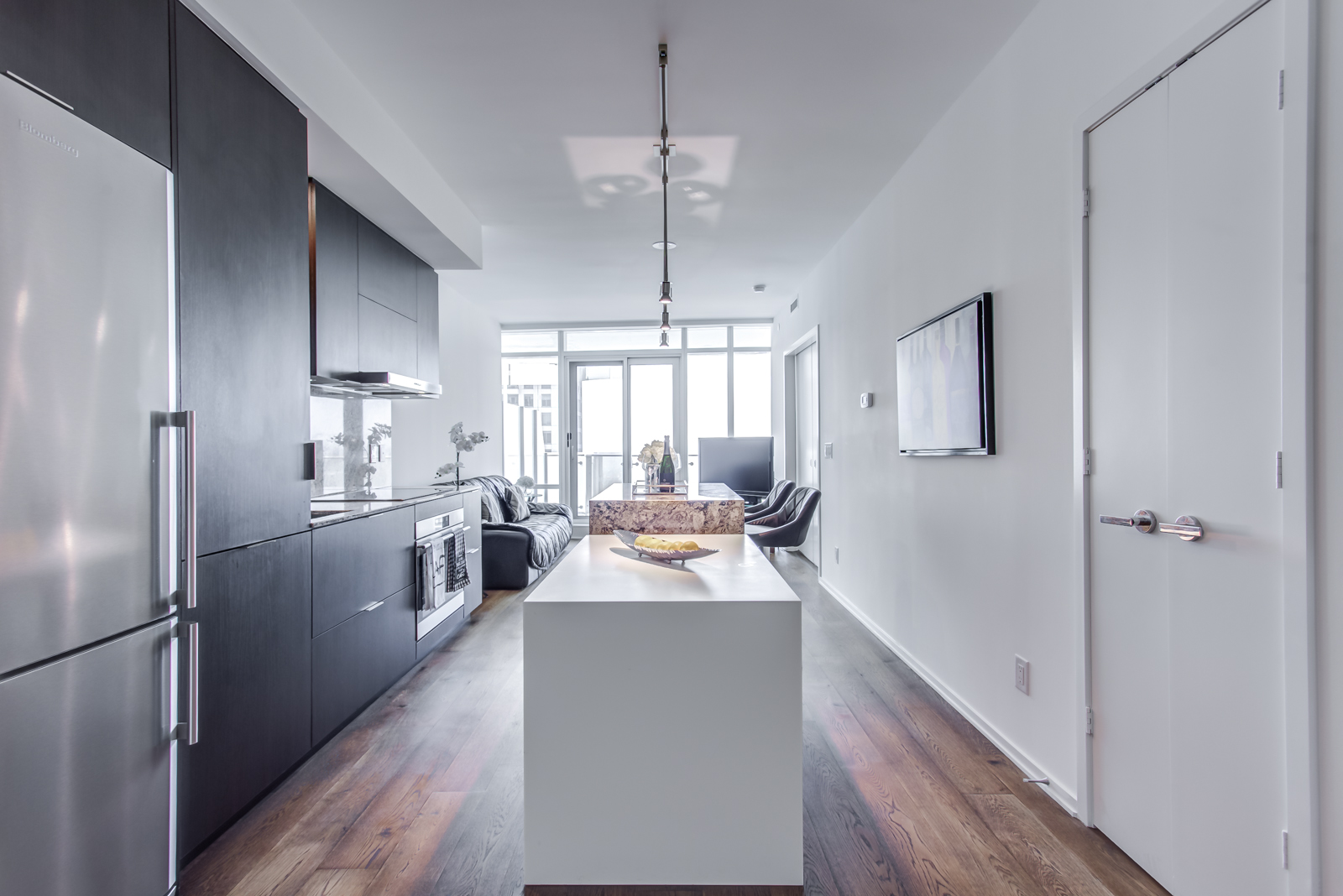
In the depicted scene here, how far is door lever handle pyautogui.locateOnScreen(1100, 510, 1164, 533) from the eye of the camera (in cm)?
161

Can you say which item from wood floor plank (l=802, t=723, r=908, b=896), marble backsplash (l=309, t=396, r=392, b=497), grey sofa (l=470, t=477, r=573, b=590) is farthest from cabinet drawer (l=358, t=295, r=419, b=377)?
wood floor plank (l=802, t=723, r=908, b=896)

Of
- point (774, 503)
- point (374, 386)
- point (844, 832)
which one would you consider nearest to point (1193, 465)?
point (844, 832)

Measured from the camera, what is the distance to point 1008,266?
231 centimetres

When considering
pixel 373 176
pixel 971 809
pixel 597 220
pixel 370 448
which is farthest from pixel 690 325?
pixel 971 809

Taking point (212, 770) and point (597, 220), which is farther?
point (597, 220)

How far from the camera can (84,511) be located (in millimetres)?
1318

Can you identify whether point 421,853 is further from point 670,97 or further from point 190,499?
point 670,97

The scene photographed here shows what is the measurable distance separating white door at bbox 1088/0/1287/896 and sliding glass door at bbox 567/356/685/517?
233 inches

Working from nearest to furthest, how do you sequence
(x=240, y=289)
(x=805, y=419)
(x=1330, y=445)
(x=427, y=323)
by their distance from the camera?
(x=1330, y=445) → (x=240, y=289) → (x=427, y=323) → (x=805, y=419)

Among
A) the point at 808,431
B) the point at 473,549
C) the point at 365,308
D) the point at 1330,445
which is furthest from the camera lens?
the point at 808,431

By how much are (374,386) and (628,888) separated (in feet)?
8.57

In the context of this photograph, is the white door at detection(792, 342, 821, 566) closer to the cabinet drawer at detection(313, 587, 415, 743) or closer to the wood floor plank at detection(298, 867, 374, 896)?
the cabinet drawer at detection(313, 587, 415, 743)

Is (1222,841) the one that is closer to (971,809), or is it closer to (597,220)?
(971,809)

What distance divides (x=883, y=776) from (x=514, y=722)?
1.49 m
